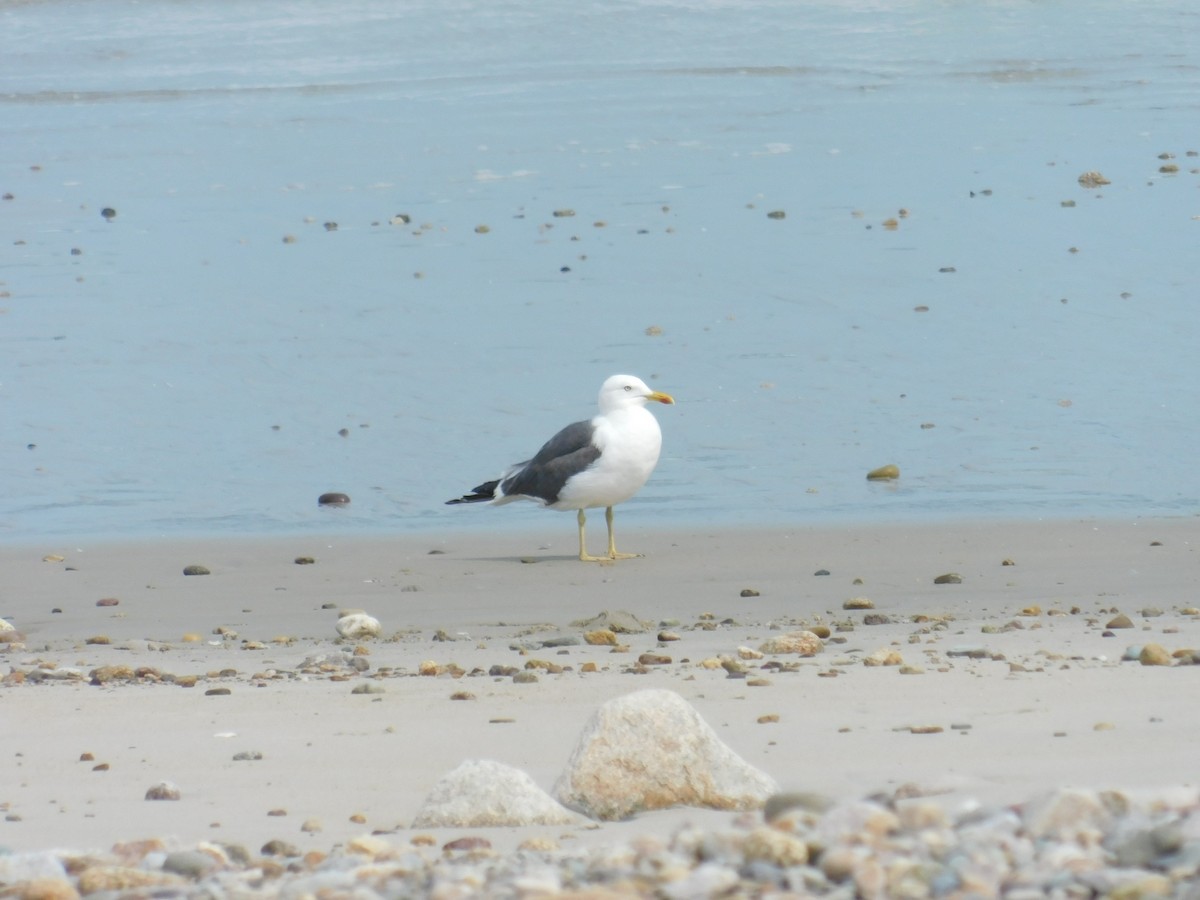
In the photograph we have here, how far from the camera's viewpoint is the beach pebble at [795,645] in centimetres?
577

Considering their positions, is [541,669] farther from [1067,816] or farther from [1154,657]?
[1067,816]

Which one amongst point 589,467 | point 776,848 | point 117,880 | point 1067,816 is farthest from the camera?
point 589,467

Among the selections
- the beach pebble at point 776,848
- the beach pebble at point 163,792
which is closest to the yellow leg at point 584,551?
the beach pebble at point 163,792

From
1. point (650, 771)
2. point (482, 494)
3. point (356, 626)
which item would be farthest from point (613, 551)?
point (650, 771)

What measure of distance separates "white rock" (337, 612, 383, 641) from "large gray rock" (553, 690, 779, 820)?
2714 millimetres

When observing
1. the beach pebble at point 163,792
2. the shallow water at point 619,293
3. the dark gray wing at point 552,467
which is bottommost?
the beach pebble at point 163,792

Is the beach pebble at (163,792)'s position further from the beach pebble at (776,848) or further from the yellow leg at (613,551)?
the yellow leg at (613,551)

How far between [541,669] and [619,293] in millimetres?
6845

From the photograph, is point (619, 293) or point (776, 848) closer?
point (776, 848)

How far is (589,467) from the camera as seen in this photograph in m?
8.44

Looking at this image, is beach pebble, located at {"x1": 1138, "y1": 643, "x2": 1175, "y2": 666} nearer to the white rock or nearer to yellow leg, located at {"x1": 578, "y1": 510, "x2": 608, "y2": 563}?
the white rock

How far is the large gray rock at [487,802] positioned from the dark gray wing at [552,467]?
466 cm

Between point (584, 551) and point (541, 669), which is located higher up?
point (584, 551)

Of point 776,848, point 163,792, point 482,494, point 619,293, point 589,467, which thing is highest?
point 619,293
